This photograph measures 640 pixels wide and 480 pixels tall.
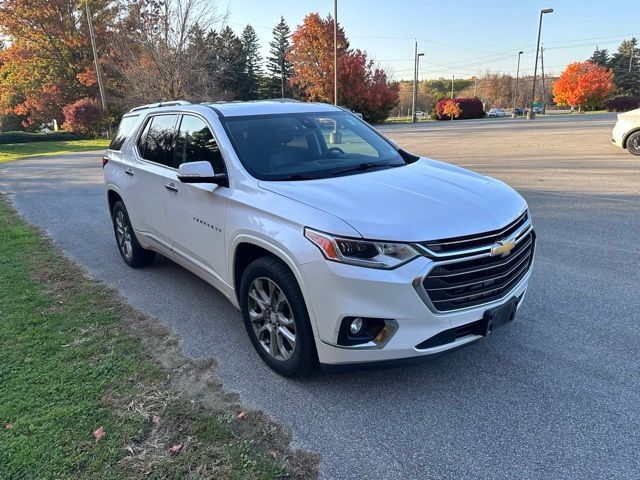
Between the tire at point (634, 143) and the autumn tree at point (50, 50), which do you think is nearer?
the tire at point (634, 143)

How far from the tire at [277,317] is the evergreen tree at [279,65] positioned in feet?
220

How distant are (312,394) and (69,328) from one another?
2.39m

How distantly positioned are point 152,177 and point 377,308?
3.06 metres

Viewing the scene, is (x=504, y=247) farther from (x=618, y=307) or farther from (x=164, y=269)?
(x=164, y=269)

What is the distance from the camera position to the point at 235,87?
59688 millimetres

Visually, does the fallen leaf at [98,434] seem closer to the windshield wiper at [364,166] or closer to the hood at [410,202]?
the hood at [410,202]

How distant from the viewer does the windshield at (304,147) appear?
3.66 meters

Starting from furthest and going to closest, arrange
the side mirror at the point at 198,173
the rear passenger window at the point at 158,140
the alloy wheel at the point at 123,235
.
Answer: the alloy wheel at the point at 123,235 → the rear passenger window at the point at 158,140 → the side mirror at the point at 198,173

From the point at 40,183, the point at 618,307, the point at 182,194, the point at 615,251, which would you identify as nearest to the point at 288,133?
the point at 182,194

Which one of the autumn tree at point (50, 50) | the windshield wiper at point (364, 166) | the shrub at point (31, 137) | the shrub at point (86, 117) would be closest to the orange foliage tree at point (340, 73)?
the autumn tree at point (50, 50)

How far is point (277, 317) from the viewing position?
129 inches

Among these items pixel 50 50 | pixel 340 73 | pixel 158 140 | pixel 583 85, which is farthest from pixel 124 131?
pixel 583 85

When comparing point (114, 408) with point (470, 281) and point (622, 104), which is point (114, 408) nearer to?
point (470, 281)

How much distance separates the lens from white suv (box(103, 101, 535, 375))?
2.71 meters
